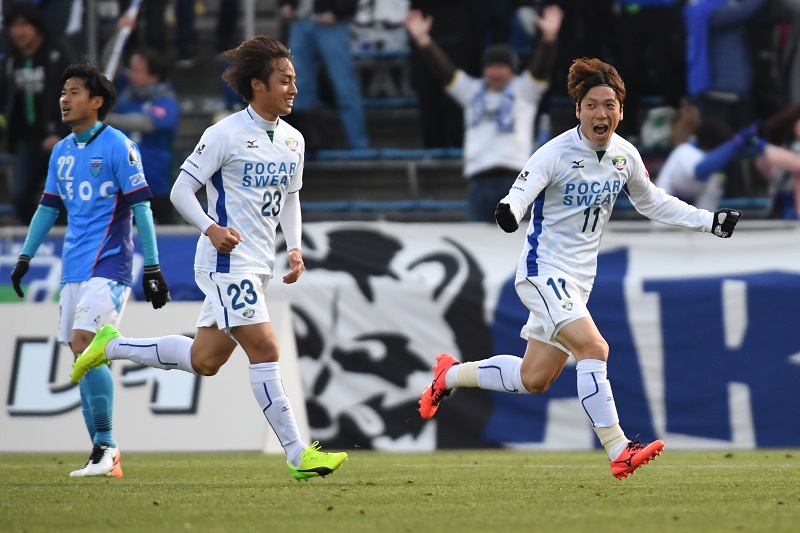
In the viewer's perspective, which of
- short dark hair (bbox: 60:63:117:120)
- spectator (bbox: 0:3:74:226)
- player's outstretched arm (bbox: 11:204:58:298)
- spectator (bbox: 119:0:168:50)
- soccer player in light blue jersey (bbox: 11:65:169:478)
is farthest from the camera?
spectator (bbox: 119:0:168:50)

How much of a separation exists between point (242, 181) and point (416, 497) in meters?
1.91

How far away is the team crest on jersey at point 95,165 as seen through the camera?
8.44 metres

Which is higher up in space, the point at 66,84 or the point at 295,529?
the point at 66,84

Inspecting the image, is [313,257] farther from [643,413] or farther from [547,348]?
[547,348]

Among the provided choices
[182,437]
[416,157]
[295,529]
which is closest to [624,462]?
[295,529]

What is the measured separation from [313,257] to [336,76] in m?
3.36

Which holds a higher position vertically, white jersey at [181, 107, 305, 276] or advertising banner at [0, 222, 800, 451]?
white jersey at [181, 107, 305, 276]

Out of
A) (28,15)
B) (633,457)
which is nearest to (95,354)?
(633,457)

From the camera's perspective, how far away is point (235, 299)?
7367 mm

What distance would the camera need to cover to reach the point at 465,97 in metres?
13.4

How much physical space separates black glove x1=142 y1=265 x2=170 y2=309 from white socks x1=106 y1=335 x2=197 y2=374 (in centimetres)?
34

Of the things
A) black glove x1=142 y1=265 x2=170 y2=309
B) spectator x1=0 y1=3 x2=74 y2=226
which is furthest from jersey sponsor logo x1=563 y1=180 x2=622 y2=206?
spectator x1=0 y1=3 x2=74 y2=226

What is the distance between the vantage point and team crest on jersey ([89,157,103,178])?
27.7 ft

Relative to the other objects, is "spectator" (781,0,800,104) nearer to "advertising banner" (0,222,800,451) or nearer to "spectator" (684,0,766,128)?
"spectator" (684,0,766,128)
